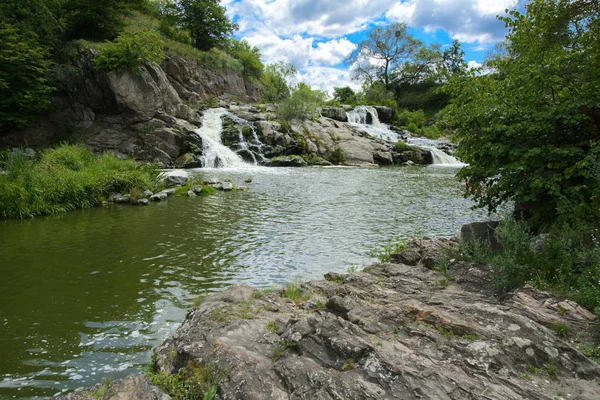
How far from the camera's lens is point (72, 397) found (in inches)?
125

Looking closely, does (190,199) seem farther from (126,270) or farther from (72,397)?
(72,397)

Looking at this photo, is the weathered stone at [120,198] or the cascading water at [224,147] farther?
the cascading water at [224,147]

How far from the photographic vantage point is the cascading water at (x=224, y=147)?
28.7m

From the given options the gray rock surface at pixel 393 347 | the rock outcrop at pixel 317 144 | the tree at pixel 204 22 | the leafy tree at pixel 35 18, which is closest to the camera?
the gray rock surface at pixel 393 347

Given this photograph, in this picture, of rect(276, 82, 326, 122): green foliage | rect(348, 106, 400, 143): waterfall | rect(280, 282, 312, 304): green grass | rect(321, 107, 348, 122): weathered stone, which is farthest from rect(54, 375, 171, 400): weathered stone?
rect(321, 107, 348, 122): weathered stone

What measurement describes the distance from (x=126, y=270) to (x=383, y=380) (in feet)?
20.8

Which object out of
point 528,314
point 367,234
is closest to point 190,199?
point 367,234

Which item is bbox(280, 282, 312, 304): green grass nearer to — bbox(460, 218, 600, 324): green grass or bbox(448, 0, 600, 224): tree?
bbox(460, 218, 600, 324): green grass

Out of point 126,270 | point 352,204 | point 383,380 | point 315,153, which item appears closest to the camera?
point 383,380

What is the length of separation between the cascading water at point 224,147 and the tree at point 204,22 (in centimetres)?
1909

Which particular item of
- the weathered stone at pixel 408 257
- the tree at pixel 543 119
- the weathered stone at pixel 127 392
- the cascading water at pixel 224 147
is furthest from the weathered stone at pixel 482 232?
the cascading water at pixel 224 147

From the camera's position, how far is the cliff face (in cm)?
2806

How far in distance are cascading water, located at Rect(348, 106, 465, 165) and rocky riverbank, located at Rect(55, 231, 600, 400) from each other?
110 feet

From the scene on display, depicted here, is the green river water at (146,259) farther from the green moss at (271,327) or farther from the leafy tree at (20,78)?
the leafy tree at (20,78)
